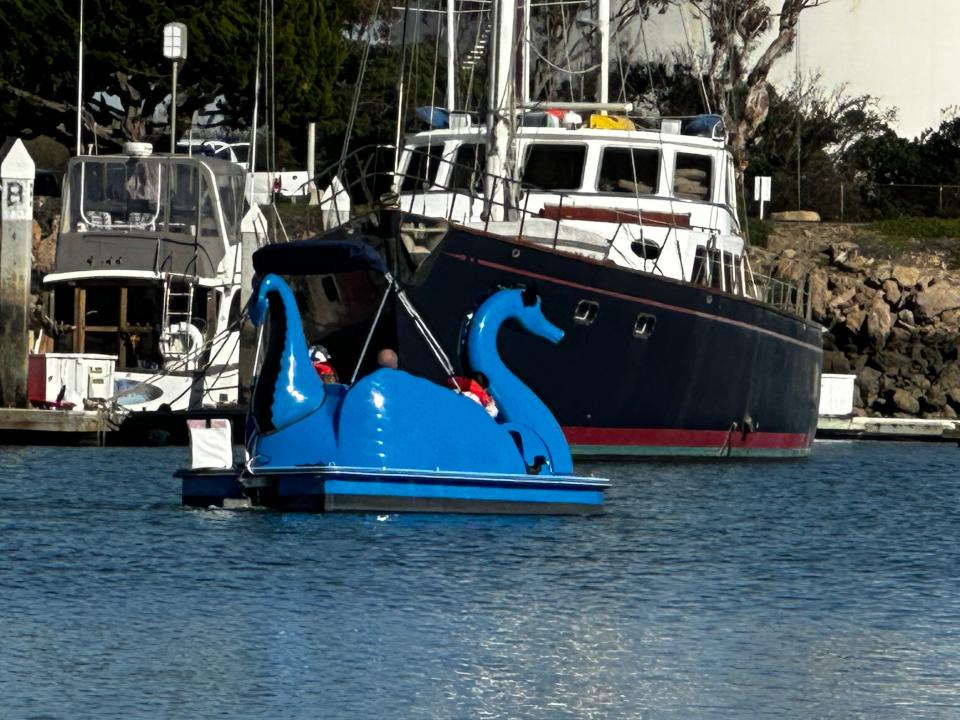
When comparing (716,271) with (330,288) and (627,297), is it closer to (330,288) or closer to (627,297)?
(627,297)

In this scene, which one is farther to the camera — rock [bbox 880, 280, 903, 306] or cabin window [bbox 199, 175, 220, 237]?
rock [bbox 880, 280, 903, 306]

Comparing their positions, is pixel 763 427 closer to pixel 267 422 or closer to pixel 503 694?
pixel 267 422

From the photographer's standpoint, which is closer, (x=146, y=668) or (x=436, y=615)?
(x=146, y=668)

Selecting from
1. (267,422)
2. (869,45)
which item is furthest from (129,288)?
(869,45)

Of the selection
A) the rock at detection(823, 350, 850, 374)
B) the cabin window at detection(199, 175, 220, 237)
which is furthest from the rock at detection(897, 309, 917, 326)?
the cabin window at detection(199, 175, 220, 237)

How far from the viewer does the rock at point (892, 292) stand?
49.9 meters

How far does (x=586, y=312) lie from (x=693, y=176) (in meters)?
4.51

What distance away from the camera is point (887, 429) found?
136 ft

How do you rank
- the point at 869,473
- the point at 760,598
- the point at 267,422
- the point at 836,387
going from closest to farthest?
the point at 760,598 → the point at 267,422 → the point at 869,473 → the point at 836,387

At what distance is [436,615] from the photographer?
1708cm

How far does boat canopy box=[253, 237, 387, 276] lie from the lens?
22.1 metres

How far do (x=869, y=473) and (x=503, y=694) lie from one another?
19.7m

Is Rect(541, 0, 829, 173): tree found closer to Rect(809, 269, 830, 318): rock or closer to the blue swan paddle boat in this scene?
Rect(809, 269, 830, 318): rock

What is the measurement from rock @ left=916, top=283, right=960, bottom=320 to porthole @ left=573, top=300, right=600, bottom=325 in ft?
70.8
